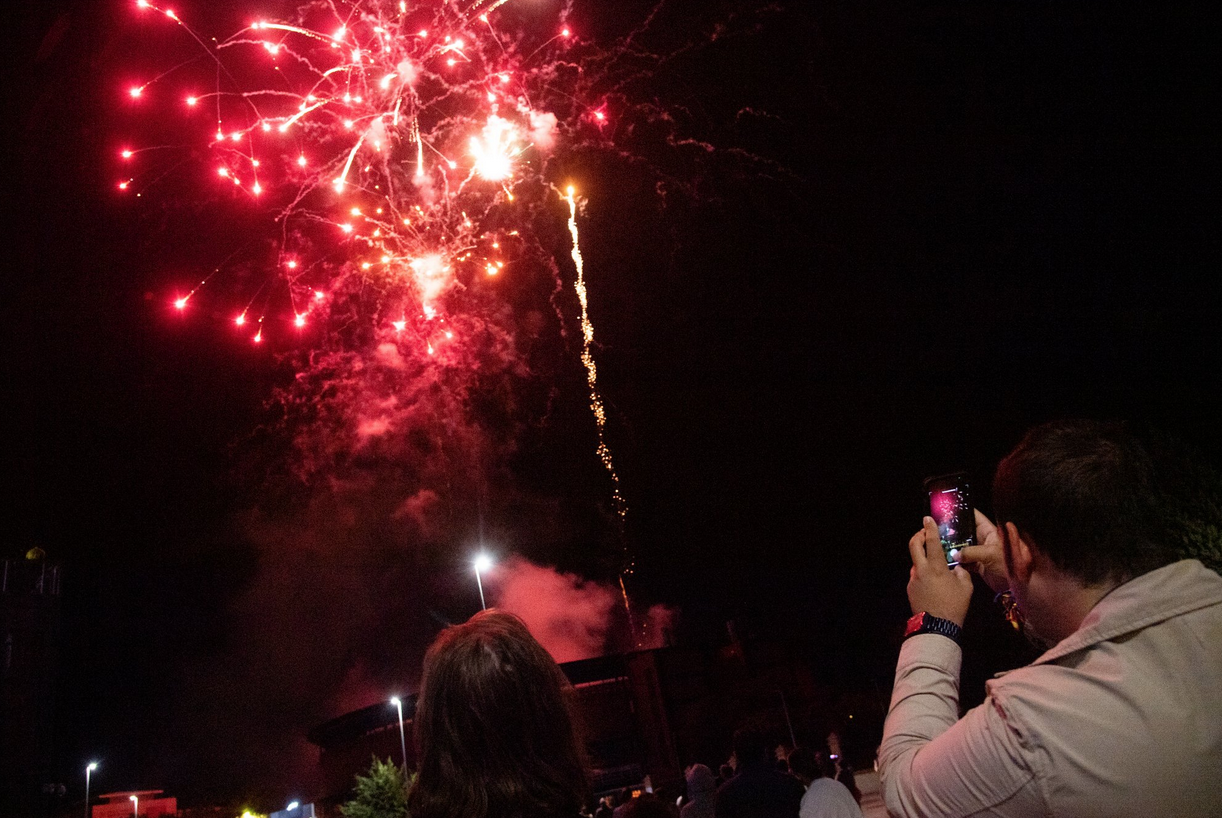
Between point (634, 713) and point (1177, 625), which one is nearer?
point (1177, 625)

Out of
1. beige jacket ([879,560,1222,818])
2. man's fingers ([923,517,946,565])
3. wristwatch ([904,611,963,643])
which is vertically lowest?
beige jacket ([879,560,1222,818])

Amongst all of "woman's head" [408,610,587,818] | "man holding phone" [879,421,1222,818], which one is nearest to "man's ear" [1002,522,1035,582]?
"man holding phone" [879,421,1222,818]

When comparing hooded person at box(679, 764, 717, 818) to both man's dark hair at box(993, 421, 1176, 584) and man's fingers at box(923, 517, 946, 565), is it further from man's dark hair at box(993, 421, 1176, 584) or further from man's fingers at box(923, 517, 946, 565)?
man's dark hair at box(993, 421, 1176, 584)

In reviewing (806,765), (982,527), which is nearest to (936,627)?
(982,527)

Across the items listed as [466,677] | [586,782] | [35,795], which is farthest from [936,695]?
[35,795]

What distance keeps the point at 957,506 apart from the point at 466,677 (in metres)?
1.36

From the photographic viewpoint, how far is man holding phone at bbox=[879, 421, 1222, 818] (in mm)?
1372

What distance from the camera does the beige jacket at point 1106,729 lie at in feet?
4.47

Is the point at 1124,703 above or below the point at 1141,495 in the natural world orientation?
below

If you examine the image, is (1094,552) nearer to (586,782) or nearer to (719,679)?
(586,782)

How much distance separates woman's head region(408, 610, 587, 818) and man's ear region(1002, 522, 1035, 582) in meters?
1.15

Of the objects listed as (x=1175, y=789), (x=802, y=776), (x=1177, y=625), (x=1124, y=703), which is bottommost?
(x=802, y=776)

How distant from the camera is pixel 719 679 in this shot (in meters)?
44.4

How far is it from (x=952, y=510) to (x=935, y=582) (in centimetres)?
31
